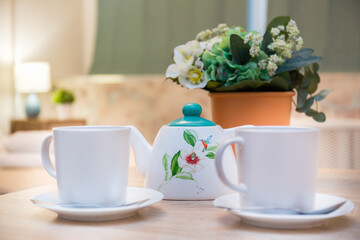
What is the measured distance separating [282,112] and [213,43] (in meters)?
0.19

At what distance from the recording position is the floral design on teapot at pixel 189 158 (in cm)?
68

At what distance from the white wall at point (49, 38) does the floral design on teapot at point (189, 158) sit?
11.0ft

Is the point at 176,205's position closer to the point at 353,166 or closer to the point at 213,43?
the point at 213,43

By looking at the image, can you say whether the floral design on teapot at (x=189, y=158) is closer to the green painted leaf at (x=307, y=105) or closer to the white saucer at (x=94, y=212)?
the white saucer at (x=94, y=212)

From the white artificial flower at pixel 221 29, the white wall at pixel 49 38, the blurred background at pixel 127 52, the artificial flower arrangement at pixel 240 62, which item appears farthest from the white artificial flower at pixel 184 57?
the white wall at pixel 49 38

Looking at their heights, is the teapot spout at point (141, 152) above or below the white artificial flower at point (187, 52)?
below

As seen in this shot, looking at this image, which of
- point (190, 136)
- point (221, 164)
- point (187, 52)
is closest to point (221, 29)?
point (187, 52)

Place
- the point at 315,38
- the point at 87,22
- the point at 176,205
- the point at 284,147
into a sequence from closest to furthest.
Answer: the point at 284,147, the point at 176,205, the point at 315,38, the point at 87,22

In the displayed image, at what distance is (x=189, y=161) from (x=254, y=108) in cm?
21

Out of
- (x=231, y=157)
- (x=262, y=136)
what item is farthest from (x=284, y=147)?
(x=231, y=157)

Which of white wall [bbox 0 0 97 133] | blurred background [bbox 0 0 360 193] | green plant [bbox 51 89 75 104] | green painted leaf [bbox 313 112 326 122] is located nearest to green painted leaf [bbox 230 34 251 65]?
green painted leaf [bbox 313 112 326 122]

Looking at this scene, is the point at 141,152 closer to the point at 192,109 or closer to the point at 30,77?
the point at 192,109

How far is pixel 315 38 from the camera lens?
9.18 ft

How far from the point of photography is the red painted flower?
68 cm
